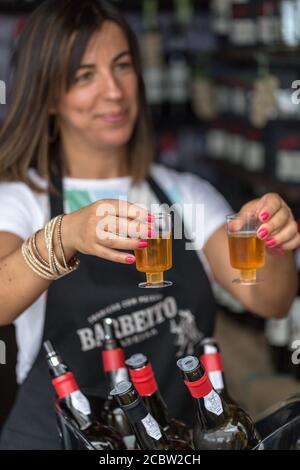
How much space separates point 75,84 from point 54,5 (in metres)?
0.17

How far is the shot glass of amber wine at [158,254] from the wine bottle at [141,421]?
0.21 m

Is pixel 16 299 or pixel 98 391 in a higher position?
pixel 16 299

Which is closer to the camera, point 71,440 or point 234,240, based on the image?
point 71,440

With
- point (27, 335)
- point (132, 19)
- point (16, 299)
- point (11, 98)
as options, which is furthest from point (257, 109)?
point (16, 299)

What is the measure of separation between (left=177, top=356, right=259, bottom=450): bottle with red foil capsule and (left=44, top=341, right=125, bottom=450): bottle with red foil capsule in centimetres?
14

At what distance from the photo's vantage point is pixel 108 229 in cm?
112

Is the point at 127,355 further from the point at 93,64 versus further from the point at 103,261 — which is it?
the point at 93,64

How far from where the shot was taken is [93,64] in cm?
161

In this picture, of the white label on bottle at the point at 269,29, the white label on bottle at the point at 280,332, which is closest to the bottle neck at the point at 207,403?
the white label on bottle at the point at 280,332

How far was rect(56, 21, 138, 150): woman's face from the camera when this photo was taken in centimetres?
162

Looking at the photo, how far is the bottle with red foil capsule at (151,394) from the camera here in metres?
1.09

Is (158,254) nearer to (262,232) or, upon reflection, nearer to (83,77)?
(262,232)

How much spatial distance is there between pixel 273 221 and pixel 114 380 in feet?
1.21

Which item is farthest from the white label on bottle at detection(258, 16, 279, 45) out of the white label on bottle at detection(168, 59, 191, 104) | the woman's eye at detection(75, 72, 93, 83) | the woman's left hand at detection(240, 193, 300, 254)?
the woman's left hand at detection(240, 193, 300, 254)
